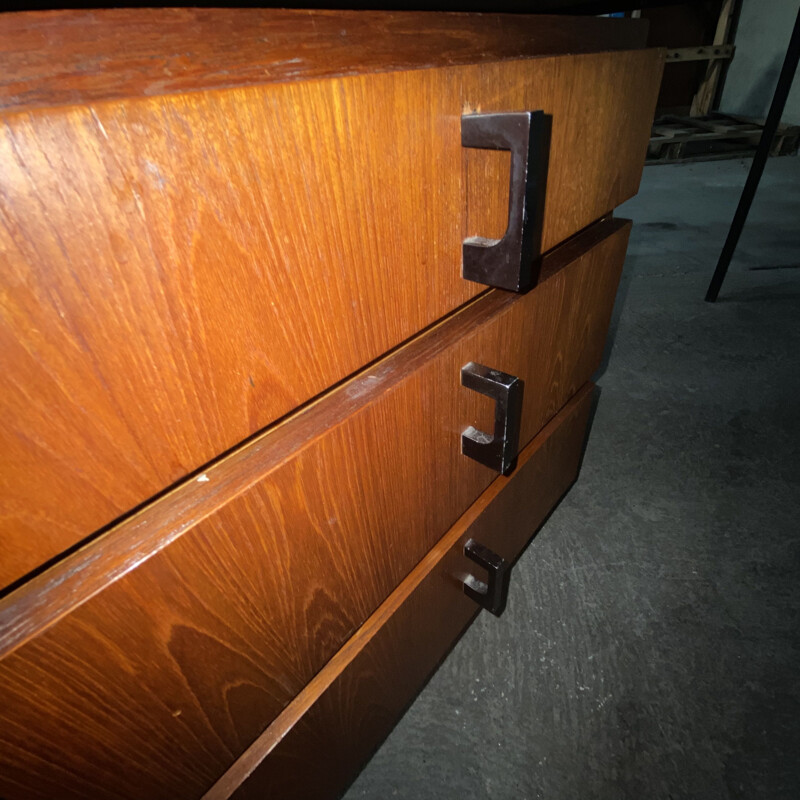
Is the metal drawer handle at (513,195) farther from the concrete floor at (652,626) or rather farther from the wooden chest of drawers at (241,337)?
the concrete floor at (652,626)

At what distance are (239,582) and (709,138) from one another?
183 inches

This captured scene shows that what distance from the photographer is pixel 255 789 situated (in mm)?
404

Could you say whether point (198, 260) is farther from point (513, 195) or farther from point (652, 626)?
point (652, 626)

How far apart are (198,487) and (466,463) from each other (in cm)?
30

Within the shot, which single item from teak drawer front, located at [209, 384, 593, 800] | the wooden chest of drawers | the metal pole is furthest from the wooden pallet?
the wooden chest of drawers

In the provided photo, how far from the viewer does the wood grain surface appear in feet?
0.47

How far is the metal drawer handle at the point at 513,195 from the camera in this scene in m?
0.26

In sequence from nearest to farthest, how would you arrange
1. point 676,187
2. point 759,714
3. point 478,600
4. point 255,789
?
point 255,789
point 478,600
point 759,714
point 676,187

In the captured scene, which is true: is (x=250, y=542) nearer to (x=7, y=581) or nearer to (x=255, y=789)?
(x=7, y=581)

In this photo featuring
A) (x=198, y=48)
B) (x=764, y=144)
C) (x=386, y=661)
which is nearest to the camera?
(x=198, y=48)

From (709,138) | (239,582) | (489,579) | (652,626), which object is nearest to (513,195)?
(239,582)

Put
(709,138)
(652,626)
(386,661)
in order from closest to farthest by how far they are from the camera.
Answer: (386,661) < (652,626) < (709,138)

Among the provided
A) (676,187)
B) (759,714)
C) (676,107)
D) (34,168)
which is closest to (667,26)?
(676,107)

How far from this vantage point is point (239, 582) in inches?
11.3
